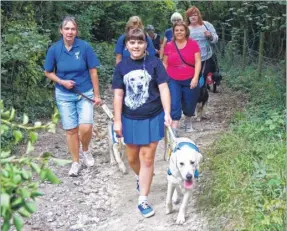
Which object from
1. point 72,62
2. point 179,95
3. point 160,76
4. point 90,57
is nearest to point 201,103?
point 179,95

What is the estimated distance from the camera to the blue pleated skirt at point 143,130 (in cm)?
485

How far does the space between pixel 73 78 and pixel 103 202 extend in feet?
4.88

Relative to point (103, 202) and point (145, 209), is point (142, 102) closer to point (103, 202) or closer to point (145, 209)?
point (145, 209)

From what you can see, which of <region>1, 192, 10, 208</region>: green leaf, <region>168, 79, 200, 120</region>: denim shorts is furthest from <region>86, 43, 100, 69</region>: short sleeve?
<region>1, 192, 10, 208</region>: green leaf

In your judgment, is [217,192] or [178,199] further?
[178,199]

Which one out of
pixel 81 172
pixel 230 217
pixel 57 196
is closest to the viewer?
pixel 230 217

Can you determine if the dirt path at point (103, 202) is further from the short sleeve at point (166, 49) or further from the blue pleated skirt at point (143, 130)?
the short sleeve at point (166, 49)

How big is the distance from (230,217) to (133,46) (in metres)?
1.73

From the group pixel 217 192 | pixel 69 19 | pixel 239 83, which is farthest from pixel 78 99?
pixel 239 83

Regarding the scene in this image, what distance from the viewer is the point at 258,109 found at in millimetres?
7828

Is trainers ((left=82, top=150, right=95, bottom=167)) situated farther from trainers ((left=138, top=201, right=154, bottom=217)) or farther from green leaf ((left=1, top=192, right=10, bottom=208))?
green leaf ((left=1, top=192, right=10, bottom=208))

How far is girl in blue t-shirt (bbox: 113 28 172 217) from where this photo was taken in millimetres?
4809

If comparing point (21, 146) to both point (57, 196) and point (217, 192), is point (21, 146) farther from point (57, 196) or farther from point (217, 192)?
point (217, 192)

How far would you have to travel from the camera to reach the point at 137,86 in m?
4.81
